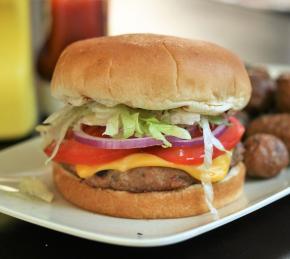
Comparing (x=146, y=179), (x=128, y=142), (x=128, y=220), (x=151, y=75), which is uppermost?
(x=151, y=75)

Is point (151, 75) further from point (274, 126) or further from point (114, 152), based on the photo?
point (274, 126)

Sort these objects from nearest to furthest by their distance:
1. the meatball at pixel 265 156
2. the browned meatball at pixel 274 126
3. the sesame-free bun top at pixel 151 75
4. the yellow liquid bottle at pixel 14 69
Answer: the sesame-free bun top at pixel 151 75, the meatball at pixel 265 156, the browned meatball at pixel 274 126, the yellow liquid bottle at pixel 14 69

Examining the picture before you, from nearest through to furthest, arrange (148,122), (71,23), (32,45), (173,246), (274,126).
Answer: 1. (173,246)
2. (148,122)
3. (274,126)
4. (71,23)
5. (32,45)

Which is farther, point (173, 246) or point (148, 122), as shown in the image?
point (148, 122)

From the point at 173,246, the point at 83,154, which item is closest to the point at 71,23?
the point at 83,154

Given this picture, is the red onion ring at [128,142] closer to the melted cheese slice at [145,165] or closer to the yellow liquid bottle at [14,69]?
the melted cheese slice at [145,165]

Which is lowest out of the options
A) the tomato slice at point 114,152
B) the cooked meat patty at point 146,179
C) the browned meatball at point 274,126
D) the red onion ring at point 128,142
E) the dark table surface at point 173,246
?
the dark table surface at point 173,246

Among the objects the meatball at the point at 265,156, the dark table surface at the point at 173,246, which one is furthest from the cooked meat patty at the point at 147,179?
the meatball at the point at 265,156

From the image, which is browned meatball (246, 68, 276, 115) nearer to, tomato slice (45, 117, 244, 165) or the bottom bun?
tomato slice (45, 117, 244, 165)
